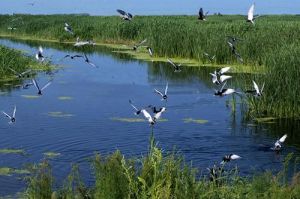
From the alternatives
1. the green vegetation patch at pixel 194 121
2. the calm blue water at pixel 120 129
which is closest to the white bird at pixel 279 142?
the calm blue water at pixel 120 129

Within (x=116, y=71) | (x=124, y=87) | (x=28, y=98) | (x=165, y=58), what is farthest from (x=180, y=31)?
(x=28, y=98)

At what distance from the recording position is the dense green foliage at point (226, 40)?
14.9 metres

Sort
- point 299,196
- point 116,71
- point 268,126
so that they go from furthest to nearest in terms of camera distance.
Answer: point 116,71, point 268,126, point 299,196

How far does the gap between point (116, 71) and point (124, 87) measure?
5635mm

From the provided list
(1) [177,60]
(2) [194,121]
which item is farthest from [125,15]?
(1) [177,60]

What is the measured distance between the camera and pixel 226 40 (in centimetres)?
2689

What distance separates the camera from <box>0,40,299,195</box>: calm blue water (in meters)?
11.0

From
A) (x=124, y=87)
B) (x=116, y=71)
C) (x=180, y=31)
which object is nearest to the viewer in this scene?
(x=124, y=87)

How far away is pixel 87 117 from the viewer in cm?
1534

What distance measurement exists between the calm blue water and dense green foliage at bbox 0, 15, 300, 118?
0.98 m

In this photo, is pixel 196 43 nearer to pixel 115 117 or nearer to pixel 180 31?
pixel 180 31

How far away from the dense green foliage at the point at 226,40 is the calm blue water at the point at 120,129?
38.4 inches

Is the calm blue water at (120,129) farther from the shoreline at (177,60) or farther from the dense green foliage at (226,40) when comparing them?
the shoreline at (177,60)

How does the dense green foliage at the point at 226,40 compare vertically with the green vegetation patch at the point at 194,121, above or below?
above
